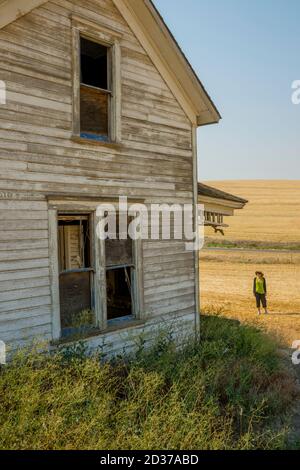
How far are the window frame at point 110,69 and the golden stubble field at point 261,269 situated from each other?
6320mm

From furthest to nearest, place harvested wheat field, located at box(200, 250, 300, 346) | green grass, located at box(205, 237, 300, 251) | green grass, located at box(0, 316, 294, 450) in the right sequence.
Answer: green grass, located at box(205, 237, 300, 251) < harvested wheat field, located at box(200, 250, 300, 346) < green grass, located at box(0, 316, 294, 450)

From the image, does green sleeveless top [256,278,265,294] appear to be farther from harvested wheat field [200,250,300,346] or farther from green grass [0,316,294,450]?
green grass [0,316,294,450]

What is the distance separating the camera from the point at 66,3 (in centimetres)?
655

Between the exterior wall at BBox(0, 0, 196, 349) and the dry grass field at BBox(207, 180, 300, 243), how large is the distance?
3492cm

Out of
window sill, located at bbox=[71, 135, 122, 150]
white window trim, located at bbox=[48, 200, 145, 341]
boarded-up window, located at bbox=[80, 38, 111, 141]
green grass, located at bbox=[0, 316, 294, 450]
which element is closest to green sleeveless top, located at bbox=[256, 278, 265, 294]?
green grass, located at bbox=[0, 316, 294, 450]

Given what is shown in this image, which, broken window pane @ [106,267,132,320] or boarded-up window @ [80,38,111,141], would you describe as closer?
boarded-up window @ [80,38,111,141]

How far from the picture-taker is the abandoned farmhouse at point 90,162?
5906 mm

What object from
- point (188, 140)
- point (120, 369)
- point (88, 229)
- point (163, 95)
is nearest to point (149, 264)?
point (88, 229)

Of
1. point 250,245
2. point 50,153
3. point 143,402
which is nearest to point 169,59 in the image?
point 50,153

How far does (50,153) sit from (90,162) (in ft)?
2.53

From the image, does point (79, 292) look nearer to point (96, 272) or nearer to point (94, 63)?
point (96, 272)

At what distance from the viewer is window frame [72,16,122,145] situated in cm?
662

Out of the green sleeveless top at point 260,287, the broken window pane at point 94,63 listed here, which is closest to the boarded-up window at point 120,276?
the broken window pane at point 94,63

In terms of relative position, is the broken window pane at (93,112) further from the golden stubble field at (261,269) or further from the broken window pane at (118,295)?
the golden stubble field at (261,269)
